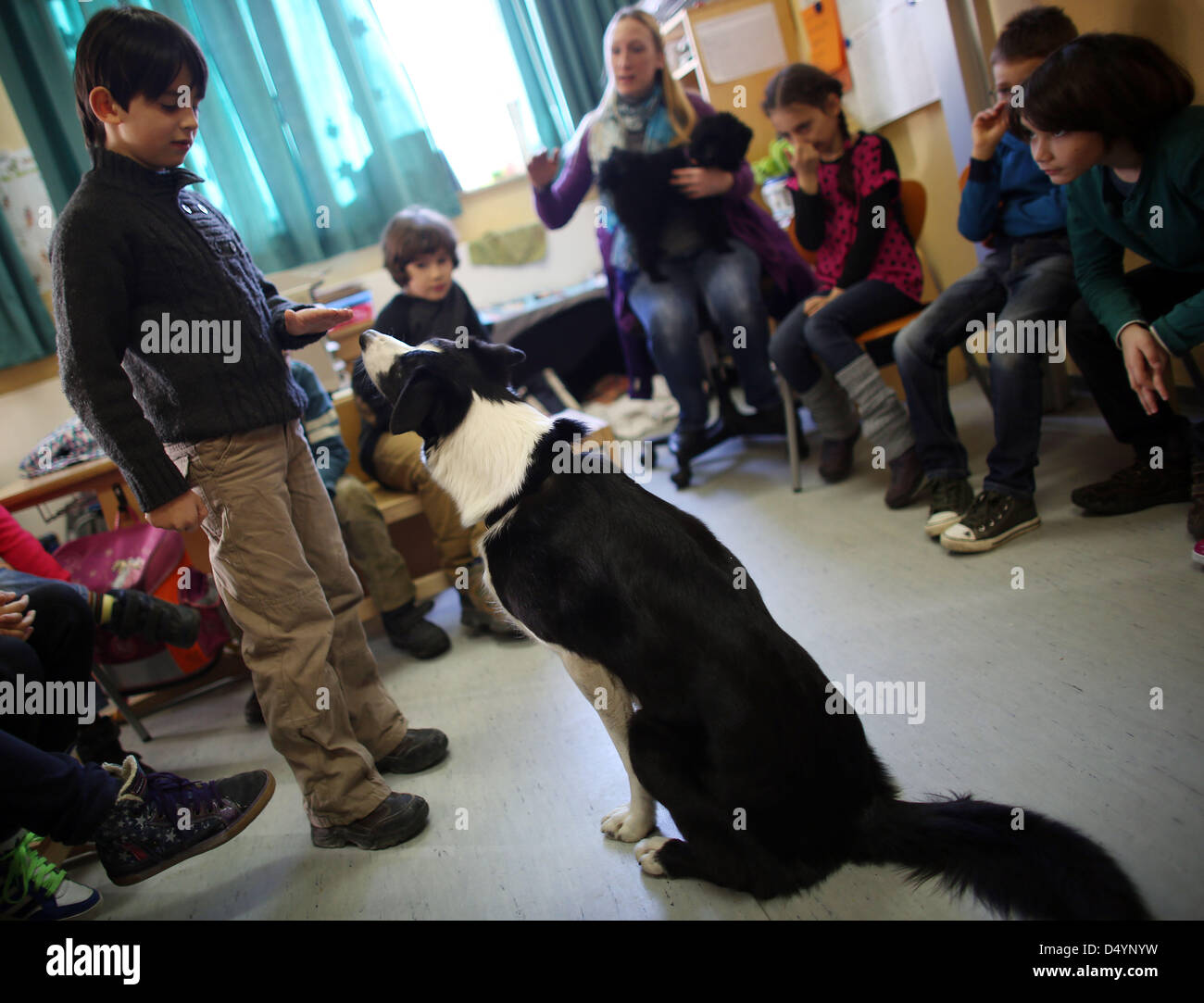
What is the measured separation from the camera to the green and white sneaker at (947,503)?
Answer: 84.9 inches

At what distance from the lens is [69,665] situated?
1768 mm

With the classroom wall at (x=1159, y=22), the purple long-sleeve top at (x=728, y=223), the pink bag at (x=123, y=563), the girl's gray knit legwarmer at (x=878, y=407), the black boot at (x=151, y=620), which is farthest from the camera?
the purple long-sleeve top at (x=728, y=223)

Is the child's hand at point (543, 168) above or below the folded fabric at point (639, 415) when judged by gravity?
above

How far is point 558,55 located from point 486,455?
3.91 metres

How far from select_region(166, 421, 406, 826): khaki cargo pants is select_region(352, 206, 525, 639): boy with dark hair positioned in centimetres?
89

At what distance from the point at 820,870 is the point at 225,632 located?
2.17 metres

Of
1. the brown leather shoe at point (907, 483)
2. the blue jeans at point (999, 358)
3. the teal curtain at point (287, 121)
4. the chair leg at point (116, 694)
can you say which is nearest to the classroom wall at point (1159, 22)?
the blue jeans at point (999, 358)

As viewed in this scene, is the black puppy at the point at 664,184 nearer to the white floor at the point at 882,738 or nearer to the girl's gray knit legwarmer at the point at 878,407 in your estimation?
the girl's gray knit legwarmer at the point at 878,407

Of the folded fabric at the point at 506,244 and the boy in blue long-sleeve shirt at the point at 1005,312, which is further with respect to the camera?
the folded fabric at the point at 506,244

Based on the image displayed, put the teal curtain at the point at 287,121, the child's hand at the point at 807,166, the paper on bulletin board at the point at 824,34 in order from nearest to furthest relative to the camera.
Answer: the child's hand at the point at 807,166
the paper on bulletin board at the point at 824,34
the teal curtain at the point at 287,121

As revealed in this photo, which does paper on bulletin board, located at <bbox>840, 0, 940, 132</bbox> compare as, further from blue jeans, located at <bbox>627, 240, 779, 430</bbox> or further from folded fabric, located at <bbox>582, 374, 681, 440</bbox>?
folded fabric, located at <bbox>582, 374, 681, 440</bbox>

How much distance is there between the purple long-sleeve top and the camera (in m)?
2.95

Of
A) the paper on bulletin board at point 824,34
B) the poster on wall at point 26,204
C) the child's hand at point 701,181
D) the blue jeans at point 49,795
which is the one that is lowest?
the blue jeans at point 49,795

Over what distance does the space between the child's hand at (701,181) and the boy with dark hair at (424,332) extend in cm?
86
